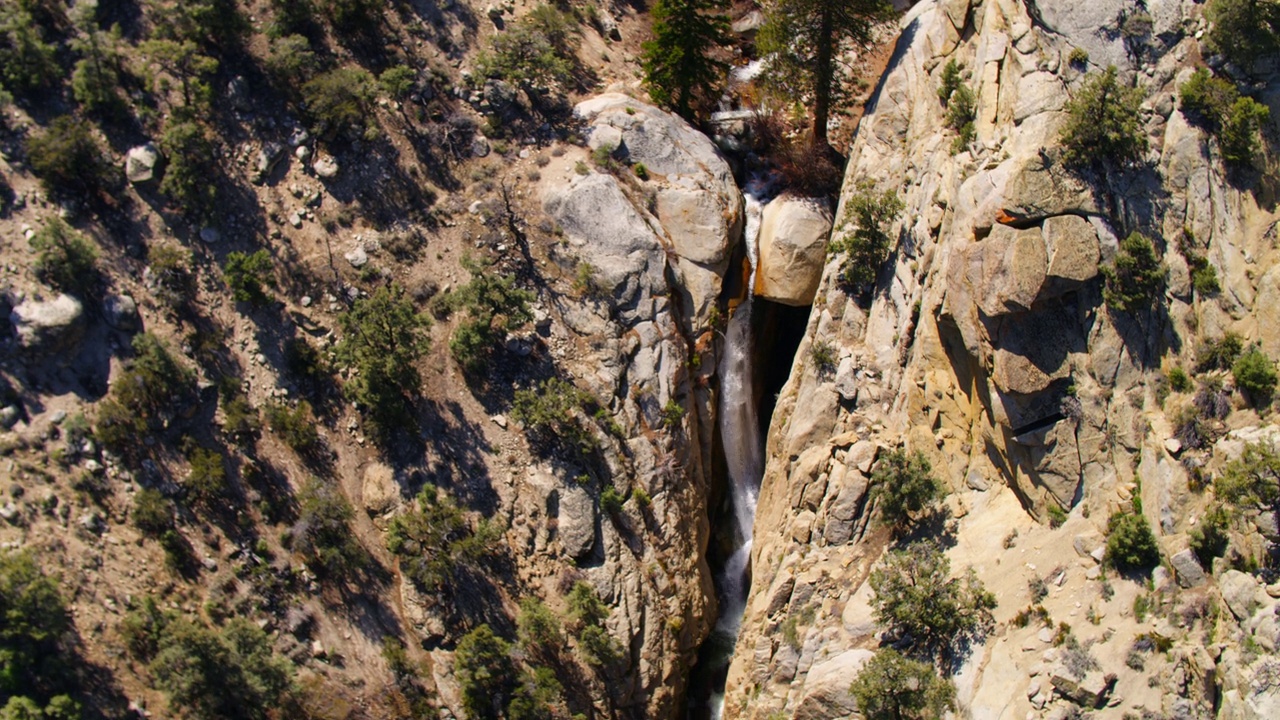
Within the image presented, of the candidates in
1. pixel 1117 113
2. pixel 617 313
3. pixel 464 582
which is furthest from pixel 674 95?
pixel 464 582

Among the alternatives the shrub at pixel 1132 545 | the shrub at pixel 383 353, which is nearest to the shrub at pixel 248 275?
the shrub at pixel 383 353

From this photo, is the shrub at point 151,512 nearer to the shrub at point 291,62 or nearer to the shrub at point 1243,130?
the shrub at point 291,62

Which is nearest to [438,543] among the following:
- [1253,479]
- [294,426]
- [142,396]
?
[294,426]

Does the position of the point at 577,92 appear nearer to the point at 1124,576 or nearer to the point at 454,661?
the point at 454,661

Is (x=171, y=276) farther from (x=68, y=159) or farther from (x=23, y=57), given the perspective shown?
(x=23, y=57)

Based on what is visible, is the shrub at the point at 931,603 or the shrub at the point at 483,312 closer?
the shrub at the point at 931,603

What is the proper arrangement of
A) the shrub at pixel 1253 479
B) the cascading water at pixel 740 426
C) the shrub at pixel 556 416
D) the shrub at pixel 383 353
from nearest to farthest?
the shrub at pixel 1253 479
the shrub at pixel 383 353
the shrub at pixel 556 416
the cascading water at pixel 740 426
